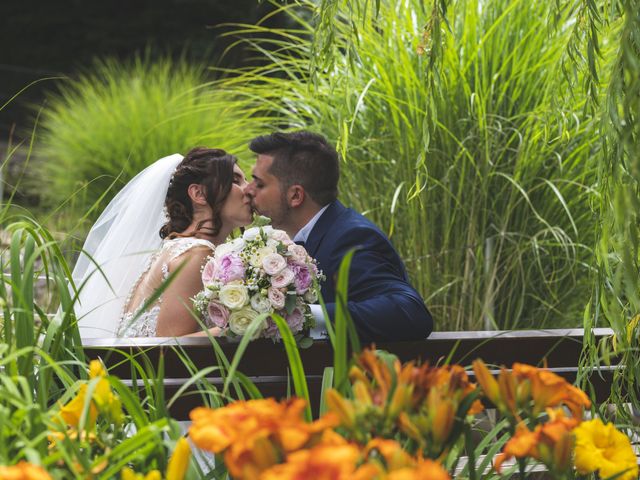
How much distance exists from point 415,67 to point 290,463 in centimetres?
303

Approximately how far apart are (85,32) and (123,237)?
10508 millimetres

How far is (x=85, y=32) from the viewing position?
13203mm

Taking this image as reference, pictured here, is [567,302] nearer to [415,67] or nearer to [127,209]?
[415,67]

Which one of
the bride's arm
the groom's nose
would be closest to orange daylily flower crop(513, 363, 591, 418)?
the bride's arm

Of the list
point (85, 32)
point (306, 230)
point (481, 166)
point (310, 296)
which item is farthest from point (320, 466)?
point (85, 32)

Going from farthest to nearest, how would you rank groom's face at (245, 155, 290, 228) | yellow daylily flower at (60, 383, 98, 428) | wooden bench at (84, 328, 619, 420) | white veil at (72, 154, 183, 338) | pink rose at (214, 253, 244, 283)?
white veil at (72, 154, 183, 338)
groom's face at (245, 155, 290, 228)
pink rose at (214, 253, 244, 283)
wooden bench at (84, 328, 619, 420)
yellow daylily flower at (60, 383, 98, 428)

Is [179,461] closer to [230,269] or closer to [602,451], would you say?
[602,451]

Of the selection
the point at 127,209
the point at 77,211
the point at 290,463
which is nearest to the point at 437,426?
the point at 290,463

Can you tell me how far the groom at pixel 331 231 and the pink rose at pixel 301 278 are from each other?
124 millimetres

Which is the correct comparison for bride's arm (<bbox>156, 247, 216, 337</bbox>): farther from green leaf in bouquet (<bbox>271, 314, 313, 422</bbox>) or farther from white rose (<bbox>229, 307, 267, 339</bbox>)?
green leaf in bouquet (<bbox>271, 314, 313, 422</bbox>)

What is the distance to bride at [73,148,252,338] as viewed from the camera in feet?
10.0

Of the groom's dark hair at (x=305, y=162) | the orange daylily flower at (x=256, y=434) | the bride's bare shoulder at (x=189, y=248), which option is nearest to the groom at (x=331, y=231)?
the groom's dark hair at (x=305, y=162)

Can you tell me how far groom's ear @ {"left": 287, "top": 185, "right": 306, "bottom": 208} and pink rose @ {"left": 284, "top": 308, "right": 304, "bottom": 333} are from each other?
2.47 feet

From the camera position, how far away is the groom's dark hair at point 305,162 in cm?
310
